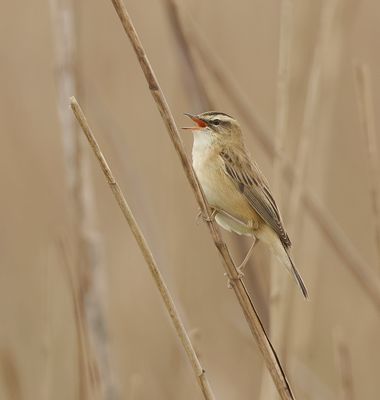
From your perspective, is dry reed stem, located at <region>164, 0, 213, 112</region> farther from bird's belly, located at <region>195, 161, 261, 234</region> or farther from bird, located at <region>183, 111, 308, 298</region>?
bird's belly, located at <region>195, 161, 261, 234</region>

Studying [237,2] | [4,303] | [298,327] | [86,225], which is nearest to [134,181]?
[86,225]

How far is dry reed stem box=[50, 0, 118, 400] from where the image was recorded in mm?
2967

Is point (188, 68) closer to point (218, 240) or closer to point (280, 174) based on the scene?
point (280, 174)

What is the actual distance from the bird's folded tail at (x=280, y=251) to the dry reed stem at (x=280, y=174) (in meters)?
0.03

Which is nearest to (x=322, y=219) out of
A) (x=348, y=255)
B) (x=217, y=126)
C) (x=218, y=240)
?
(x=348, y=255)

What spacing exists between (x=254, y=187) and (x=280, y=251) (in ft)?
0.98

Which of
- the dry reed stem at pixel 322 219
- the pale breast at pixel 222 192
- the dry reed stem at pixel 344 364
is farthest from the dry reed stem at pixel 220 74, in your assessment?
the dry reed stem at pixel 344 364

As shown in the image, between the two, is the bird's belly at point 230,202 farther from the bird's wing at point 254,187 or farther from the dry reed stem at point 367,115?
the dry reed stem at point 367,115

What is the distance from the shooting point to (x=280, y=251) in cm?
280

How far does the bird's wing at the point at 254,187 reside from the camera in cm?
288

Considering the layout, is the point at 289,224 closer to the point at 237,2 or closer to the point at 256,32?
the point at 256,32

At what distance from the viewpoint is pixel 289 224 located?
9.50ft

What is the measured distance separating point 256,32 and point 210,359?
71.5 inches

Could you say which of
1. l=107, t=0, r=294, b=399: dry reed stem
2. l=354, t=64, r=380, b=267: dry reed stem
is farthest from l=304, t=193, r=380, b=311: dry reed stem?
l=107, t=0, r=294, b=399: dry reed stem
